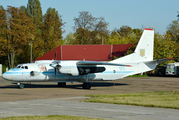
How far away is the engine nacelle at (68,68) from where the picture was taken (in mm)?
26766

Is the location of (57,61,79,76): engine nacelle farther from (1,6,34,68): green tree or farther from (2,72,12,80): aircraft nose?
(1,6,34,68): green tree

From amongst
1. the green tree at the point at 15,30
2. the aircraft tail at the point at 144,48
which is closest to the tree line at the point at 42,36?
the green tree at the point at 15,30

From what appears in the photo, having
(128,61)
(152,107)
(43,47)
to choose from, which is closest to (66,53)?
(43,47)

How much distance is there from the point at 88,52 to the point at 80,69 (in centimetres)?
3625

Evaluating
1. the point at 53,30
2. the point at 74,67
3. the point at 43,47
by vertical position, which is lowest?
the point at 74,67

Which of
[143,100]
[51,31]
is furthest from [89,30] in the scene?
[143,100]

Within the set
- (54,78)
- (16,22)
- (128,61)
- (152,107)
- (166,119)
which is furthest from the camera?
(16,22)

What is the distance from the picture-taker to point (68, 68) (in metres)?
27.0

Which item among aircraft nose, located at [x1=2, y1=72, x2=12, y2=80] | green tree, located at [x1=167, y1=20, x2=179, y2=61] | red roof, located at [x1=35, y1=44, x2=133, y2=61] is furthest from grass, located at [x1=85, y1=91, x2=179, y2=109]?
green tree, located at [x1=167, y1=20, x2=179, y2=61]

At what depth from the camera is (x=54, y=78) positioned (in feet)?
89.8

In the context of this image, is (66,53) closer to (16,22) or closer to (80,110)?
(16,22)

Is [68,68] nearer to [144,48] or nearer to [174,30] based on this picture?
[144,48]

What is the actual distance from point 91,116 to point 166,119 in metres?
3.21

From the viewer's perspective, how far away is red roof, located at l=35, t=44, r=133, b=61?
62.7 m
